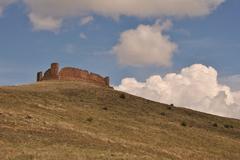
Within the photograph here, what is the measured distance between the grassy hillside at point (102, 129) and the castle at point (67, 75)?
34.6 ft

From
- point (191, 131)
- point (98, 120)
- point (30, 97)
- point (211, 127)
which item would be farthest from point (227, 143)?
point (30, 97)

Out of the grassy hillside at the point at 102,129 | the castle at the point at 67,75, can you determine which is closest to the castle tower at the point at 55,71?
the castle at the point at 67,75

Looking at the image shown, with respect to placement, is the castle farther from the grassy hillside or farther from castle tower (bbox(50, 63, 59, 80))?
the grassy hillside

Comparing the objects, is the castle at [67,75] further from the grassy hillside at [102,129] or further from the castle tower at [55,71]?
the grassy hillside at [102,129]

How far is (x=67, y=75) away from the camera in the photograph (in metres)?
69.8

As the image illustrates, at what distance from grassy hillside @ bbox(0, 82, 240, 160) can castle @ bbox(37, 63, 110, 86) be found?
1054 cm

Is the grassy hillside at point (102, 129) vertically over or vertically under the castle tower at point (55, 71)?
under

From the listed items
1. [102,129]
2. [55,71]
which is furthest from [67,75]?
[102,129]

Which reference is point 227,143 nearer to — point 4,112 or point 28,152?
point 4,112

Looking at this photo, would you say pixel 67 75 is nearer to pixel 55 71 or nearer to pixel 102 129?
pixel 55 71

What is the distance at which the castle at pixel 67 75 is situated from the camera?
68.7 metres

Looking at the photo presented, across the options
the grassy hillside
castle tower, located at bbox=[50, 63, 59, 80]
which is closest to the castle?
castle tower, located at bbox=[50, 63, 59, 80]

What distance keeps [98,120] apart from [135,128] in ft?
10.4

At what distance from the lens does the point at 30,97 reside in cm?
4362
